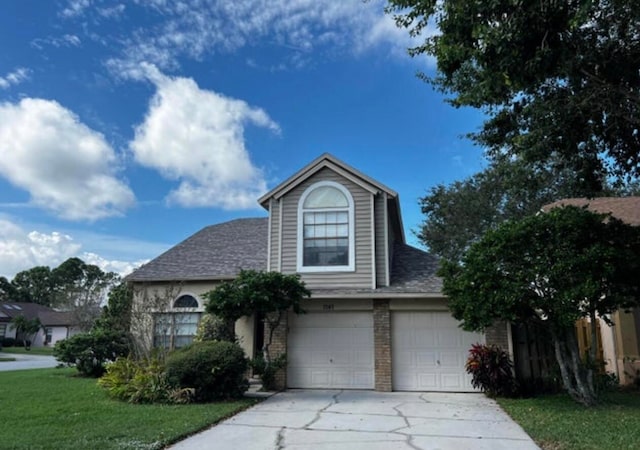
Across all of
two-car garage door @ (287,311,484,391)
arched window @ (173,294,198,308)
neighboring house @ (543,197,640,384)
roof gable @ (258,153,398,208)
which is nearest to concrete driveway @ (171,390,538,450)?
two-car garage door @ (287,311,484,391)

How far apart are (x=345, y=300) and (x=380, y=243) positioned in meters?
1.94

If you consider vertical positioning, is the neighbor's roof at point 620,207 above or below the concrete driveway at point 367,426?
above

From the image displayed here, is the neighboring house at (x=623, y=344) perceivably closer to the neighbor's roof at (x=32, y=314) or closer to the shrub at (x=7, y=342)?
the shrub at (x=7, y=342)

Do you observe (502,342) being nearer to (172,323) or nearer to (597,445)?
(597,445)

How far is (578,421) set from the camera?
8086 millimetres

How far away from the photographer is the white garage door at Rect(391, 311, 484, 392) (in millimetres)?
12672

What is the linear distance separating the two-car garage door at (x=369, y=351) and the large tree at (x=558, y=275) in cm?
296

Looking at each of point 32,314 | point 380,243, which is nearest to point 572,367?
point 380,243

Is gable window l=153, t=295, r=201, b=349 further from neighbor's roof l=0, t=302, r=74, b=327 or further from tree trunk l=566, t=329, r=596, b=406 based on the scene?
neighbor's roof l=0, t=302, r=74, b=327

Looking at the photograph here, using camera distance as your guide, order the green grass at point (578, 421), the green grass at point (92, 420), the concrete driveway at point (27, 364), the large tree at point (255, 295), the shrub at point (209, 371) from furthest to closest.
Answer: the concrete driveway at point (27, 364), the large tree at point (255, 295), the shrub at point (209, 371), the green grass at point (92, 420), the green grass at point (578, 421)

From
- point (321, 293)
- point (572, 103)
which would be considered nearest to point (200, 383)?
point (321, 293)

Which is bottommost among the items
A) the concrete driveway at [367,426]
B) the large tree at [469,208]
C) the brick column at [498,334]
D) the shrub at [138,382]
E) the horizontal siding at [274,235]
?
the concrete driveway at [367,426]

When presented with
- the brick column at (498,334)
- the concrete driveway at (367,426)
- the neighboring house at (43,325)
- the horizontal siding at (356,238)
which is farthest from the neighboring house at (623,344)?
the neighboring house at (43,325)

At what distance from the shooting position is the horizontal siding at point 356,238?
1341 centimetres
